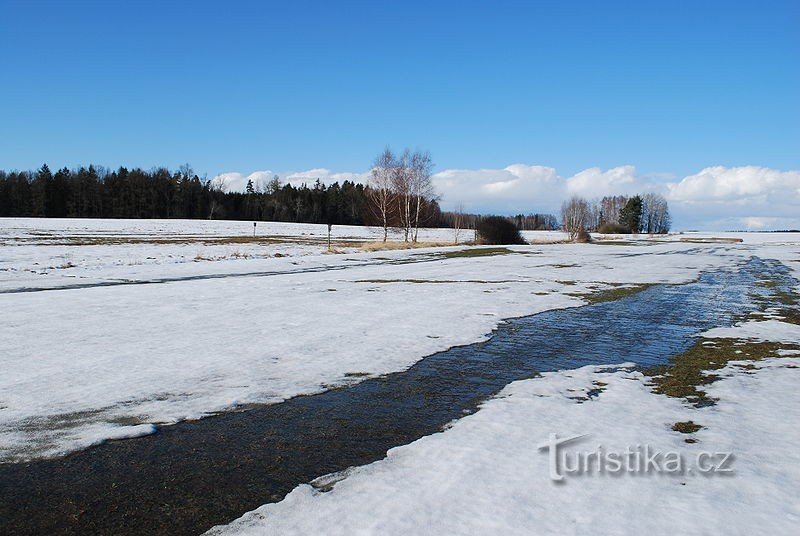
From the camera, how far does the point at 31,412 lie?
201 inches

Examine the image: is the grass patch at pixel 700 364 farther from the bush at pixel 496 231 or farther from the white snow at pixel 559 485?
the bush at pixel 496 231

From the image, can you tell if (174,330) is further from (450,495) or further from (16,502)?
(450,495)

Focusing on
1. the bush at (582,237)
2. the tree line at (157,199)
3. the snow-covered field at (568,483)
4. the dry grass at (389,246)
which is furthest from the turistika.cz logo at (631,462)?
the tree line at (157,199)

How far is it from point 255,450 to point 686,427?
3.62 meters

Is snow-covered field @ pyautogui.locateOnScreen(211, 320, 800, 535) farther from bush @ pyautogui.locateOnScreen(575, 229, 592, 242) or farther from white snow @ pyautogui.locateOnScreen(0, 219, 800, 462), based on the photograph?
bush @ pyautogui.locateOnScreen(575, 229, 592, 242)

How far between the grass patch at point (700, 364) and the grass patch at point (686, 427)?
0.71m

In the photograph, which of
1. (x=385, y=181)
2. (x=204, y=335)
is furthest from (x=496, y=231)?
(x=204, y=335)

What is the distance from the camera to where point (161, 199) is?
97250mm

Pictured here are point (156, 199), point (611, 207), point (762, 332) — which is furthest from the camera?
point (611, 207)

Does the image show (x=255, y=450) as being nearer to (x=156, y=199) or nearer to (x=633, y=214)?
(x=156, y=199)

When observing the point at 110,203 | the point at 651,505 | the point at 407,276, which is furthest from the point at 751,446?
the point at 110,203

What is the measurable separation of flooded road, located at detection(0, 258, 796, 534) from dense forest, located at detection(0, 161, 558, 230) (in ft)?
224

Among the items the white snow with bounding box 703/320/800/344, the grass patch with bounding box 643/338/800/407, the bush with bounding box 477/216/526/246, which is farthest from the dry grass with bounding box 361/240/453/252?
the grass patch with bounding box 643/338/800/407

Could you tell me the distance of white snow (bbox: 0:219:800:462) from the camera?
533 cm
